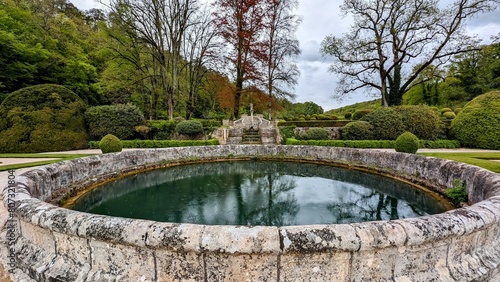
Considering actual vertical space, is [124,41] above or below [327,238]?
above

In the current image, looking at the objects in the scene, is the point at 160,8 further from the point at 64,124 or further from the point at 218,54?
the point at 64,124

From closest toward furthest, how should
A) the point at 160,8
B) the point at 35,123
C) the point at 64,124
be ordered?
the point at 35,123 < the point at 64,124 < the point at 160,8

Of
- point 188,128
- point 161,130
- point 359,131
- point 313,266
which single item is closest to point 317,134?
point 359,131

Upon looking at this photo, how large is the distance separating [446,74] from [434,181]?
31363 mm

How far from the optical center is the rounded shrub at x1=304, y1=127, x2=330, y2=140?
16.5 m

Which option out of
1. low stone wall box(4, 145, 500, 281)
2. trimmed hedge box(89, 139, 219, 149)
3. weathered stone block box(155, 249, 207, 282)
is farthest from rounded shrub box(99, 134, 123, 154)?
weathered stone block box(155, 249, 207, 282)

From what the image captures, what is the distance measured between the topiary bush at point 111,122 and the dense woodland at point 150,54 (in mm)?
3955

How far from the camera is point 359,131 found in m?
15.7

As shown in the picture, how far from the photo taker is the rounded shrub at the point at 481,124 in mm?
14477

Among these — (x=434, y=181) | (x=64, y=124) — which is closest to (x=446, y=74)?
(x=434, y=181)

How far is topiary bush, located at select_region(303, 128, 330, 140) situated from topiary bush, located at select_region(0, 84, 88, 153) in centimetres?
1483

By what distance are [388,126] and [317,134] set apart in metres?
4.39

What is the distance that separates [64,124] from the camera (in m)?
15.2

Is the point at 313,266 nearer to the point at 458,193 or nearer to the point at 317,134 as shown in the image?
the point at 458,193
